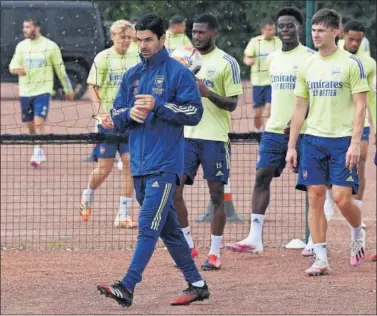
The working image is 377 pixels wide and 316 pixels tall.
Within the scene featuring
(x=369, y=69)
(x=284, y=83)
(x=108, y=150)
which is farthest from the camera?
(x=108, y=150)

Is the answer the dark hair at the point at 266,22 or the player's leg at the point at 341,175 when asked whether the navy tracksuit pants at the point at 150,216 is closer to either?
the player's leg at the point at 341,175

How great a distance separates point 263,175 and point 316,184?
95 centimetres

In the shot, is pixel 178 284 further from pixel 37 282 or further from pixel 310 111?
pixel 310 111

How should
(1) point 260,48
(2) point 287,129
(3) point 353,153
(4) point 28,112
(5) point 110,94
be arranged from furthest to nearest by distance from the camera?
(4) point 28,112
(1) point 260,48
(5) point 110,94
(2) point 287,129
(3) point 353,153

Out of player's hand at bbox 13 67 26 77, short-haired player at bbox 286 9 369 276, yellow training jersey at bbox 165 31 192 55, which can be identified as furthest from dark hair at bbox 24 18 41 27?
short-haired player at bbox 286 9 369 276

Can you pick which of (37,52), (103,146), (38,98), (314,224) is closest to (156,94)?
(314,224)

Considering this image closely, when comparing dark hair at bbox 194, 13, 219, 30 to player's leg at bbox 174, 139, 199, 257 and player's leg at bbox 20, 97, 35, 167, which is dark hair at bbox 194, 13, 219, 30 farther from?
player's leg at bbox 20, 97, 35, 167

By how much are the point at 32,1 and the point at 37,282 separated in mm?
12711

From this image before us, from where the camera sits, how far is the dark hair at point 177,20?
11.4 metres

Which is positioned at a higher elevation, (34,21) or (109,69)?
(34,21)

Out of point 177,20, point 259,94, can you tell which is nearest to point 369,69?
point 177,20

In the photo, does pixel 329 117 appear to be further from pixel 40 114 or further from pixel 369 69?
pixel 40 114

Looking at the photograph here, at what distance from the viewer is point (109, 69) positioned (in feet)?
37.7

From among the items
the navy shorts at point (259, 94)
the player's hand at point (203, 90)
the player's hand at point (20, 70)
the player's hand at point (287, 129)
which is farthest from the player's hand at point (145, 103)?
the navy shorts at point (259, 94)
